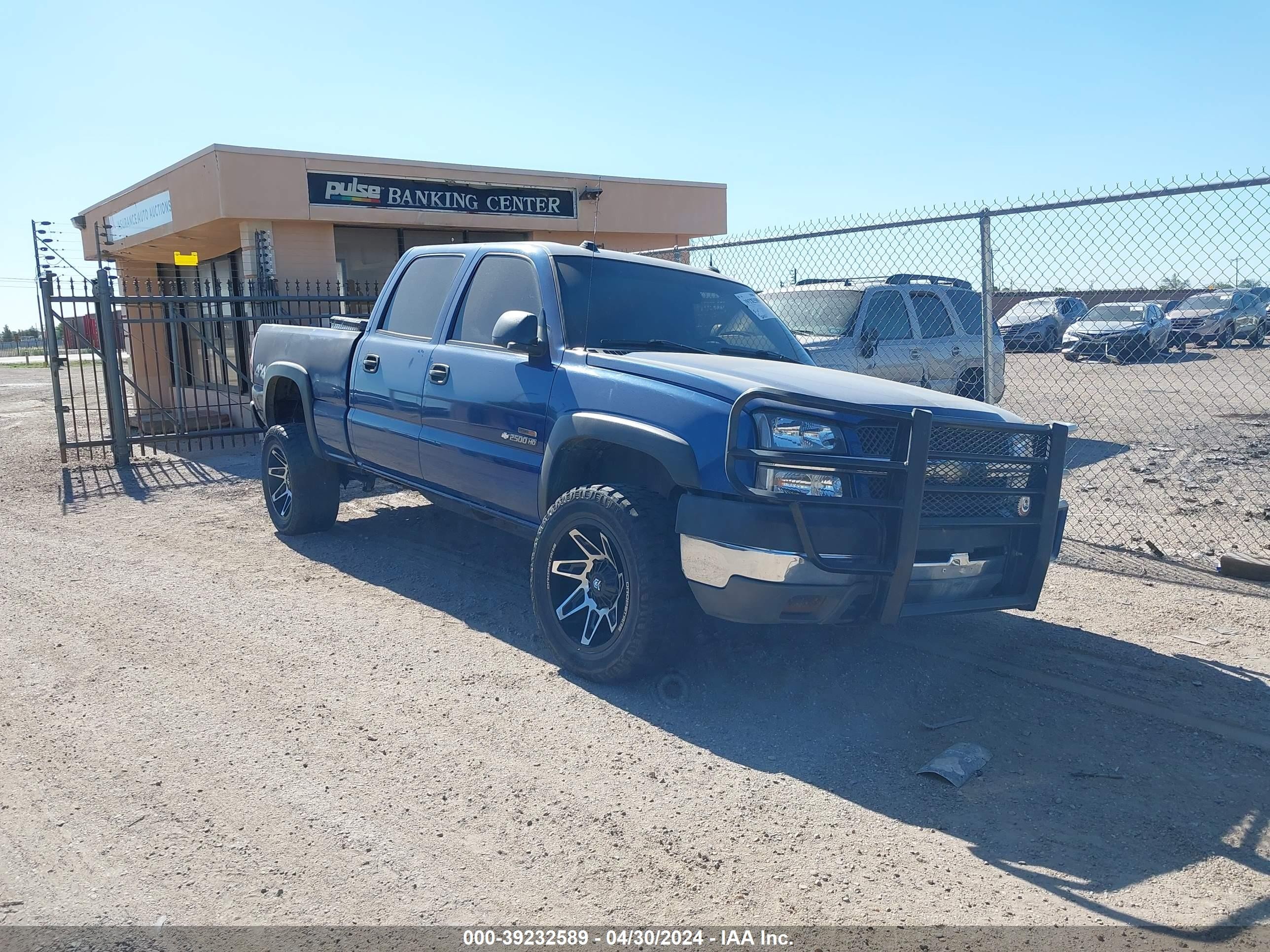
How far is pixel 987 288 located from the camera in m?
7.14

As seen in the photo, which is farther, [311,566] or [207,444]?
[207,444]

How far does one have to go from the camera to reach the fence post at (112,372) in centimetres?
1152

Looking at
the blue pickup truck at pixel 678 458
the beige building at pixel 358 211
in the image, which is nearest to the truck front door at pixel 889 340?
the blue pickup truck at pixel 678 458

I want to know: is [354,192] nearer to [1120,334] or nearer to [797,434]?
[1120,334]

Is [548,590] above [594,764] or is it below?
above

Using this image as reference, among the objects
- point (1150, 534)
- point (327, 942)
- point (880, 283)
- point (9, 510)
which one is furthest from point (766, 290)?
point (327, 942)

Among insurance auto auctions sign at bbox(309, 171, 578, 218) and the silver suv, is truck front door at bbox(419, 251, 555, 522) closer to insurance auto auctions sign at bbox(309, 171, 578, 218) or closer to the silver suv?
the silver suv

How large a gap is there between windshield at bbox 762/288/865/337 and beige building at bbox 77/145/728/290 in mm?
6802

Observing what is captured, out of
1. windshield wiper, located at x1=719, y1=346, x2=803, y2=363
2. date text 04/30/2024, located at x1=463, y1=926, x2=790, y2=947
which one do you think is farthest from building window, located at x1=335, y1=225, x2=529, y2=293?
date text 04/30/2024, located at x1=463, y1=926, x2=790, y2=947

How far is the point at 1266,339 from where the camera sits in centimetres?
962

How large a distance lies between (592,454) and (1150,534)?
4.86 m

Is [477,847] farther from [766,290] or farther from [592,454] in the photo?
[766,290]

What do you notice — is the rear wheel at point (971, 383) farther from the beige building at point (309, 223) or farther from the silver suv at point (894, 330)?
the beige building at point (309, 223)

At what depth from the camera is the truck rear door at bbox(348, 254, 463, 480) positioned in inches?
240
